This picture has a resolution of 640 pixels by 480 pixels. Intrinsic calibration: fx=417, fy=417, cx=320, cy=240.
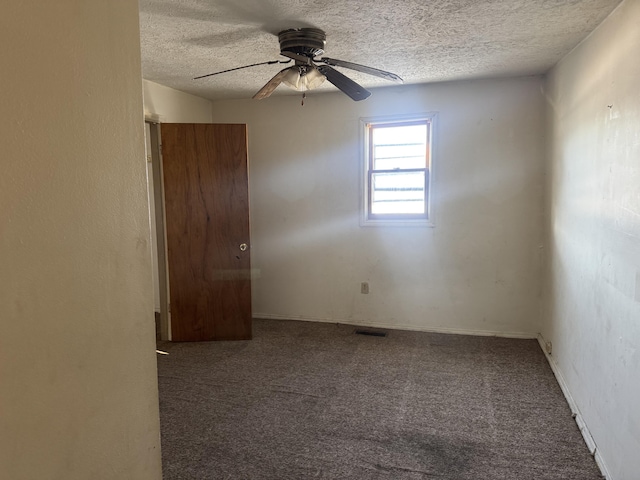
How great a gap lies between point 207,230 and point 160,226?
469 mm

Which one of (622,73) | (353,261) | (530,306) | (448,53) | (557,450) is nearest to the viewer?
(622,73)

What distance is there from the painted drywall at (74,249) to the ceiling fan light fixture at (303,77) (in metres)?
1.73

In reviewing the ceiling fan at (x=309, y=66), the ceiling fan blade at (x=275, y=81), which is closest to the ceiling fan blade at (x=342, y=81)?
the ceiling fan at (x=309, y=66)

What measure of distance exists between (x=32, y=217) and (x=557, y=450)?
2.65 metres

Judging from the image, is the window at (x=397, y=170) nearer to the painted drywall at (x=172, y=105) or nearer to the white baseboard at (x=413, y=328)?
the white baseboard at (x=413, y=328)

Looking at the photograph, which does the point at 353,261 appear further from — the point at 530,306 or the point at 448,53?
the point at 448,53

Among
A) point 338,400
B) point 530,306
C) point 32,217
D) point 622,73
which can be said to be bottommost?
point 338,400

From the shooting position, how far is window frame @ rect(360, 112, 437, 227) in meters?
4.08

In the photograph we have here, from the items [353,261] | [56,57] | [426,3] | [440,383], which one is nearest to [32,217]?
[56,57]

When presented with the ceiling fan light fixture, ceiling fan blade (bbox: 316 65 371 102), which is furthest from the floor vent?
the ceiling fan light fixture

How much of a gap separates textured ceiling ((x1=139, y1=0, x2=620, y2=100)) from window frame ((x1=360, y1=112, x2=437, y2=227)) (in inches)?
22.2

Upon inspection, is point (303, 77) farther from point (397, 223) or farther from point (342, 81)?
point (397, 223)

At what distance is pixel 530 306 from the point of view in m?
3.93

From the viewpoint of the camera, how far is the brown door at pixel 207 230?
3922 mm
